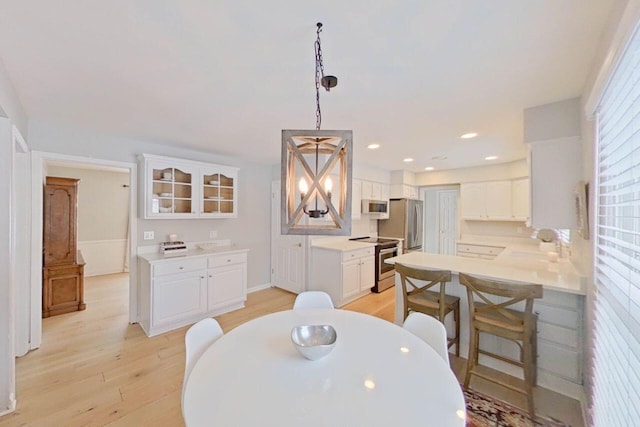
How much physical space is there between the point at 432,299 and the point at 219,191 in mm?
3158

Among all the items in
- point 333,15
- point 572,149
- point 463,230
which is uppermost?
point 333,15

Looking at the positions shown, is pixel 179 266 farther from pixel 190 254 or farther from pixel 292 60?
pixel 292 60

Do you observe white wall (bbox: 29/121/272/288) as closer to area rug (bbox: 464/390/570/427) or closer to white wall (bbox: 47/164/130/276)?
white wall (bbox: 47/164/130/276)

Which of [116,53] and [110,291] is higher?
[116,53]

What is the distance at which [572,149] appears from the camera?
2.10m

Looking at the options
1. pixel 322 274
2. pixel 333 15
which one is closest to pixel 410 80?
pixel 333 15

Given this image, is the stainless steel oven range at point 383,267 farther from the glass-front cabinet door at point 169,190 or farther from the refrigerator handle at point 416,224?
the glass-front cabinet door at point 169,190

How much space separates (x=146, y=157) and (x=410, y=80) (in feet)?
9.99

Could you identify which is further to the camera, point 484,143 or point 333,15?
point 484,143

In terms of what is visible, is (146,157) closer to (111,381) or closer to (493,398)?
(111,381)

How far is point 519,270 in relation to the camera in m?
2.36

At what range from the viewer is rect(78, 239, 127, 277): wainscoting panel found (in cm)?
538

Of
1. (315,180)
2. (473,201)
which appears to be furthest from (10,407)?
(473,201)

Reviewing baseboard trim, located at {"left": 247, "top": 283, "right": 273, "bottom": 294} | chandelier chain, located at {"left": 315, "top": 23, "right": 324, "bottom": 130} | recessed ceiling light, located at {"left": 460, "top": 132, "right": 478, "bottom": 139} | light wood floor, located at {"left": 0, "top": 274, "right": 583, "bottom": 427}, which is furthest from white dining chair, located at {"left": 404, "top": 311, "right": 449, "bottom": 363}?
baseboard trim, located at {"left": 247, "top": 283, "right": 273, "bottom": 294}
